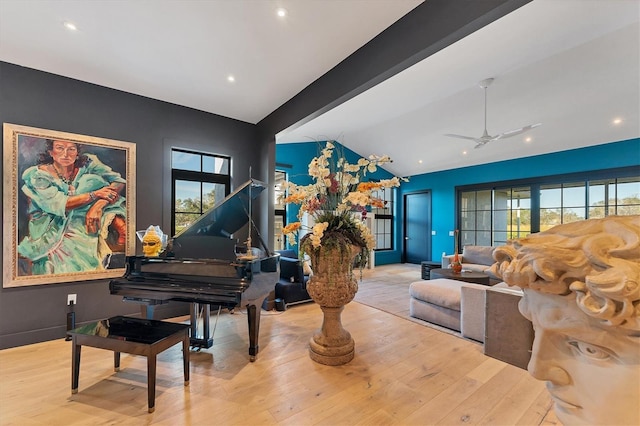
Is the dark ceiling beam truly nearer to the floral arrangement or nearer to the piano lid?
the floral arrangement

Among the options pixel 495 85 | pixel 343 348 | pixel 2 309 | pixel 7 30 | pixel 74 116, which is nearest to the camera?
pixel 7 30

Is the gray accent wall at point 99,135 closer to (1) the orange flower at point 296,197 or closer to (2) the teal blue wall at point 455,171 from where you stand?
(2) the teal blue wall at point 455,171

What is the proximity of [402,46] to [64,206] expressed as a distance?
400 cm

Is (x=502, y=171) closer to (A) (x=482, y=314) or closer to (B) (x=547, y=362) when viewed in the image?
(A) (x=482, y=314)

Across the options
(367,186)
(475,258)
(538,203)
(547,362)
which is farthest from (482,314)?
(538,203)

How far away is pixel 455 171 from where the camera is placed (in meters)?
7.61

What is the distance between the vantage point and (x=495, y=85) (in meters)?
4.32

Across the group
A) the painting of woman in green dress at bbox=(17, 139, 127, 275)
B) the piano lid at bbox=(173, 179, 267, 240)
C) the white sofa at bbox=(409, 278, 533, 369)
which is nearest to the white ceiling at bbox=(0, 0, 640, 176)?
the painting of woman in green dress at bbox=(17, 139, 127, 275)

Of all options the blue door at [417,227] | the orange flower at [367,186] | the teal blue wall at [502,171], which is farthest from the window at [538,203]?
the orange flower at [367,186]

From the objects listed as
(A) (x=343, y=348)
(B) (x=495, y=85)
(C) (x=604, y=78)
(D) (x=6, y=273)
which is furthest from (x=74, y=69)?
(C) (x=604, y=78)

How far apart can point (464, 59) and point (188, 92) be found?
3.69 m

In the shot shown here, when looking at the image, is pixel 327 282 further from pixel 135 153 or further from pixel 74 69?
pixel 74 69

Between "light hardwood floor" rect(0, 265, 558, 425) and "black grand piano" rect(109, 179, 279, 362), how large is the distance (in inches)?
16.3

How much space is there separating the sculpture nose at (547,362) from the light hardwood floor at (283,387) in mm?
1476
